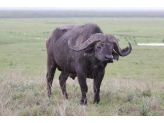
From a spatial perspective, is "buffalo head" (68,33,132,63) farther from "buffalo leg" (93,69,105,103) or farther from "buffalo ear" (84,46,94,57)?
"buffalo leg" (93,69,105,103)

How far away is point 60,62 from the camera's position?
26.3 feet

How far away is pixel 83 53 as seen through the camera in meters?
6.97

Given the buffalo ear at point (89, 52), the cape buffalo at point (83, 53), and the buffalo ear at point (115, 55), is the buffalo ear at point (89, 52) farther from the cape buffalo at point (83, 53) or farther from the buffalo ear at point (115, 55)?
the buffalo ear at point (115, 55)

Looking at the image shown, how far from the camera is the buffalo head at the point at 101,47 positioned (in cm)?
636

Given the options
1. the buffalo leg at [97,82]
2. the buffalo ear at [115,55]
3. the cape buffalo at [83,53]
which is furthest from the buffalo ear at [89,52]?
the buffalo leg at [97,82]

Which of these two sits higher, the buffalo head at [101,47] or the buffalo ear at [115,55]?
the buffalo head at [101,47]

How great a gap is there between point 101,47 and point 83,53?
0.68 meters

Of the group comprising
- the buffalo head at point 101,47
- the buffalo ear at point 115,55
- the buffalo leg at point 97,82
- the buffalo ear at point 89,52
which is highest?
the buffalo head at point 101,47

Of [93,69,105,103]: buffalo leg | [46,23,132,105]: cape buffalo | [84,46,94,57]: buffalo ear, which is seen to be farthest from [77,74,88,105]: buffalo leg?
[84,46,94,57]: buffalo ear

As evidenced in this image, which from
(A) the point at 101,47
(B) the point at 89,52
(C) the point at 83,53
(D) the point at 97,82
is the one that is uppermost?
(A) the point at 101,47

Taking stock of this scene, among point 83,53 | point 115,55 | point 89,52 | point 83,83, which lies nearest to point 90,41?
point 89,52

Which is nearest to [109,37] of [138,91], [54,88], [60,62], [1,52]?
[60,62]

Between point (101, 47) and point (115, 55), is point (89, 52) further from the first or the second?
point (115, 55)

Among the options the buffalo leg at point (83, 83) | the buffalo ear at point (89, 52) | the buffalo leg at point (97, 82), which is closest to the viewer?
the buffalo ear at point (89, 52)
